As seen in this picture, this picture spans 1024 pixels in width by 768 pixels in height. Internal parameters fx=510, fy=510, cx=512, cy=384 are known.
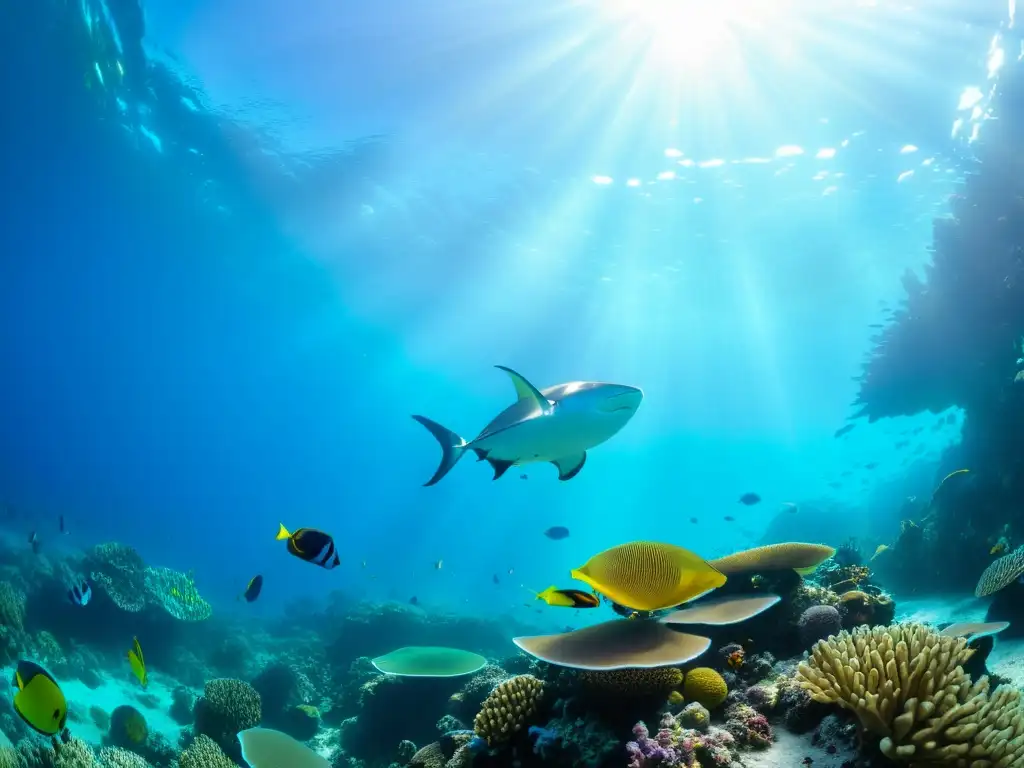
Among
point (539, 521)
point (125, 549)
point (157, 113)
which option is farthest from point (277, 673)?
point (539, 521)

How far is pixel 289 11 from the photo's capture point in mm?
20547

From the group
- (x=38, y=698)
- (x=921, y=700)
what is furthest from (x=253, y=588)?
(x=921, y=700)

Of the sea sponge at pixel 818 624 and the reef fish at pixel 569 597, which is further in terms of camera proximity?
the sea sponge at pixel 818 624

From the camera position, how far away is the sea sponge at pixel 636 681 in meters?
3.46

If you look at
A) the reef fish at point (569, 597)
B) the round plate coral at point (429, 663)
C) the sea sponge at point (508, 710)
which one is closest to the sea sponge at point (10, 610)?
the round plate coral at point (429, 663)

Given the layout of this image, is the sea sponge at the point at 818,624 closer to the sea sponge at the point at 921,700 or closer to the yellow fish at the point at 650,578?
the sea sponge at the point at 921,700

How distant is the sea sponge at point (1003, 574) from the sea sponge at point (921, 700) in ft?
18.8

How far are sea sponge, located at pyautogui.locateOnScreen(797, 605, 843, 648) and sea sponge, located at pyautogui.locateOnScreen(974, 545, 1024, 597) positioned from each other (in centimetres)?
467

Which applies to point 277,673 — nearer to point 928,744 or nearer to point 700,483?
point 928,744

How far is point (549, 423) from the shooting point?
4.31m

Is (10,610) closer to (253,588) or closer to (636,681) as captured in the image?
(253,588)

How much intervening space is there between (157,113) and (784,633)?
108 ft

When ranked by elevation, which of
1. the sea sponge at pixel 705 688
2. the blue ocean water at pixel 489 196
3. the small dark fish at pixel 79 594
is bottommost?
the sea sponge at pixel 705 688

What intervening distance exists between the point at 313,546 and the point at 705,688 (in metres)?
3.37
